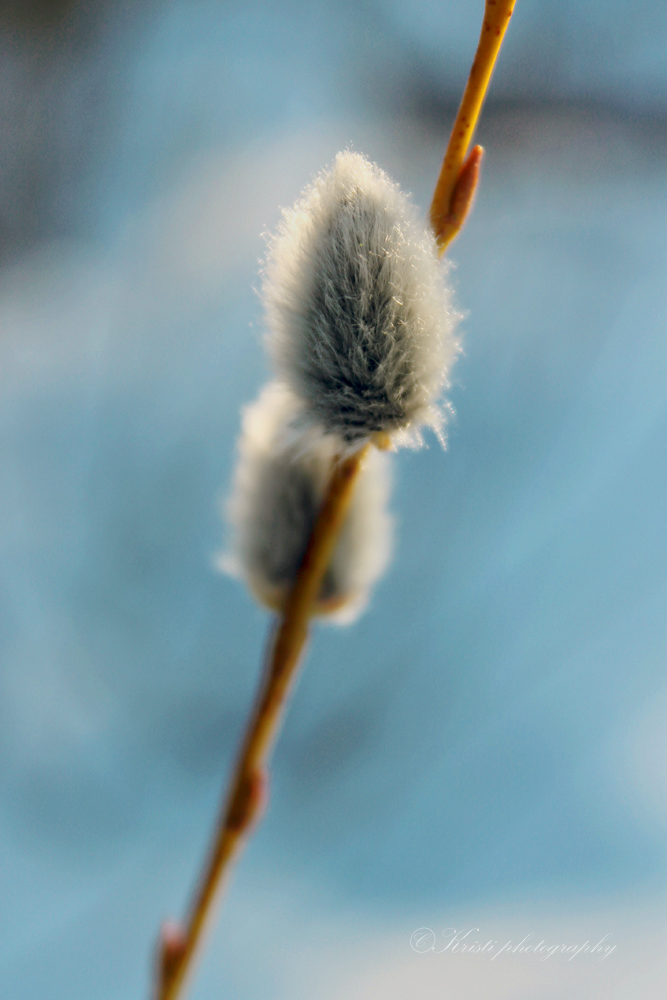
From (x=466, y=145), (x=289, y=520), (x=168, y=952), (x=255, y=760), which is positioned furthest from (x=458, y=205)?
(x=168, y=952)


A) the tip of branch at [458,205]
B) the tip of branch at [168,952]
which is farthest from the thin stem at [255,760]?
the tip of branch at [458,205]

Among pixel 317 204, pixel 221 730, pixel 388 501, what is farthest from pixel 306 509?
pixel 221 730

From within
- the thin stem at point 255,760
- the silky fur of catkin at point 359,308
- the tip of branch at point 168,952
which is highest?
the silky fur of catkin at point 359,308

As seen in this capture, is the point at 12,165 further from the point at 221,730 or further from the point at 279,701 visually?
the point at 221,730

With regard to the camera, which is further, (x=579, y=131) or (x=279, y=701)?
(x=579, y=131)

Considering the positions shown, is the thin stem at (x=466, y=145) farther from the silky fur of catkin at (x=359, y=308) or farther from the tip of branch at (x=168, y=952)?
the tip of branch at (x=168, y=952)

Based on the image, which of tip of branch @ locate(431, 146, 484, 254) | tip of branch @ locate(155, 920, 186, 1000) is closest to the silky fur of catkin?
tip of branch @ locate(431, 146, 484, 254)
